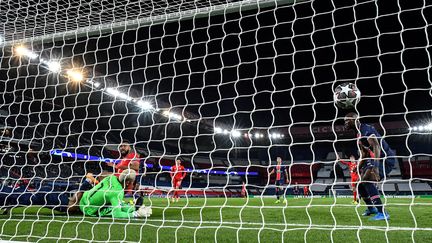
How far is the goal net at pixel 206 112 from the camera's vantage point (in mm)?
3724

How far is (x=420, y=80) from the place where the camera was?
62.5 ft

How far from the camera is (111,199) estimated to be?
4.85 meters

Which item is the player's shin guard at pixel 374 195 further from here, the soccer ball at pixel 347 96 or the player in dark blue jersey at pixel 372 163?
the soccer ball at pixel 347 96

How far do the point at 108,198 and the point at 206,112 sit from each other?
76.0 ft

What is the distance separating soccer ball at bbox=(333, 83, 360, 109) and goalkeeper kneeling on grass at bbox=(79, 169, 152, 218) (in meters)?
2.80

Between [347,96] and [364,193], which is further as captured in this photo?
[364,193]

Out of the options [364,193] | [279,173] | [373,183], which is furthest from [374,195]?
[279,173]

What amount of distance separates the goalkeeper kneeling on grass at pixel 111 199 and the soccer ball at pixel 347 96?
280 centimetres

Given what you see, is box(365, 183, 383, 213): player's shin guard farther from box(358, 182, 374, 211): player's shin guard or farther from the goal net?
box(358, 182, 374, 211): player's shin guard

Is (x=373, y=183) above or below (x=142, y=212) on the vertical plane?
above

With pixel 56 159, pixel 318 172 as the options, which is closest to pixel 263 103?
pixel 318 172

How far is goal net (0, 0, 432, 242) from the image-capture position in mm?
3724

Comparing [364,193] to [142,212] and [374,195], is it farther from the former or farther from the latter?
[142,212]

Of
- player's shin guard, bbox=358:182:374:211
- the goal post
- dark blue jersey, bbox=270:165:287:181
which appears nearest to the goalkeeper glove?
the goal post
